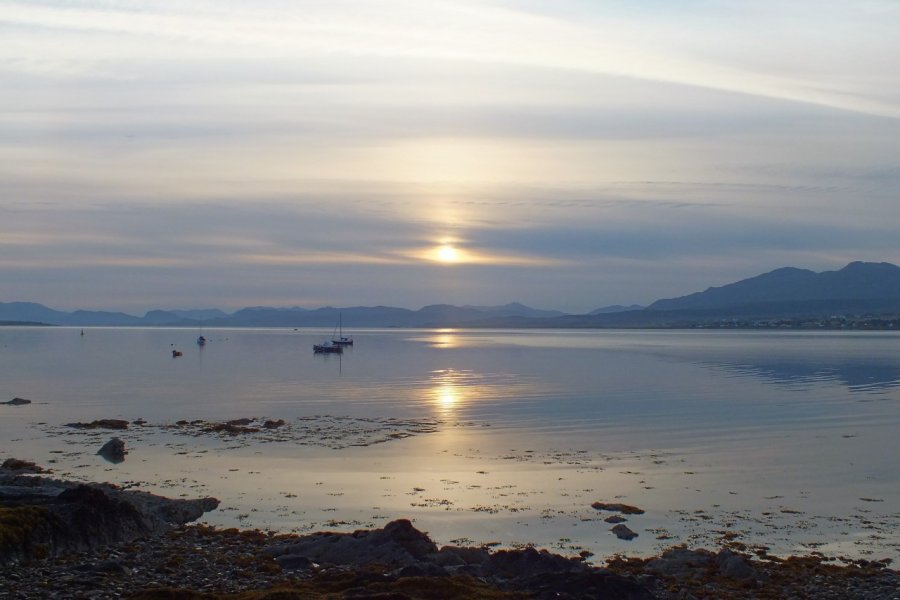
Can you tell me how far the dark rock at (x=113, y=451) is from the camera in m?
32.7

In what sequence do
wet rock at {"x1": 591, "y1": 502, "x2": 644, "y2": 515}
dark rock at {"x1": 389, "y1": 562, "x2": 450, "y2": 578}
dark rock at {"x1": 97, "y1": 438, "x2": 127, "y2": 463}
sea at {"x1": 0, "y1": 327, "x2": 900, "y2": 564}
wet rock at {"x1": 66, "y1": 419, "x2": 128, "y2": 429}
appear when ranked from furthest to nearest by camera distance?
wet rock at {"x1": 66, "y1": 419, "x2": 128, "y2": 429} < dark rock at {"x1": 97, "y1": 438, "x2": 127, "y2": 463} < wet rock at {"x1": 591, "y1": 502, "x2": 644, "y2": 515} < sea at {"x1": 0, "y1": 327, "x2": 900, "y2": 564} < dark rock at {"x1": 389, "y1": 562, "x2": 450, "y2": 578}

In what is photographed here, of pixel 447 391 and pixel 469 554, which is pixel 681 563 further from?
pixel 447 391

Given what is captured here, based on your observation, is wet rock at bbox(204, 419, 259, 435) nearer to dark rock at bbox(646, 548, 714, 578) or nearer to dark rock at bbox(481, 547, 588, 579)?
dark rock at bbox(481, 547, 588, 579)

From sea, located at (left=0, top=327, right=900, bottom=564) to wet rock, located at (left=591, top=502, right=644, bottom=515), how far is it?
0.11m

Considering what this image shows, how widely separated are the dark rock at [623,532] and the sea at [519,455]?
245 mm

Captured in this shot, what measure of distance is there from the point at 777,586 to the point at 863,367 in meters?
77.1

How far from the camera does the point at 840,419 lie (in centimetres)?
4412

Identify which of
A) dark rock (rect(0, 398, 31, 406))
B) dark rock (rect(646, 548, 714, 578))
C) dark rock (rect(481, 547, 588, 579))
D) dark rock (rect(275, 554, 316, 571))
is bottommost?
dark rock (rect(0, 398, 31, 406))

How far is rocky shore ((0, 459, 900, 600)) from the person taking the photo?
15180mm

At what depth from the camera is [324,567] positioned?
57.9 ft

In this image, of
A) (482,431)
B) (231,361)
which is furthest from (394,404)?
(231,361)

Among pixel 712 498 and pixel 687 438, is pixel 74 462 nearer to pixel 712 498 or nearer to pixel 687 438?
pixel 712 498

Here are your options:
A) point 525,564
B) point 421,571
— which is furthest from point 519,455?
point 421,571

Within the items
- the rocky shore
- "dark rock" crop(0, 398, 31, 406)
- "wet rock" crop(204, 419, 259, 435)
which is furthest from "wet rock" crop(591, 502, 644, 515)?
"dark rock" crop(0, 398, 31, 406)
